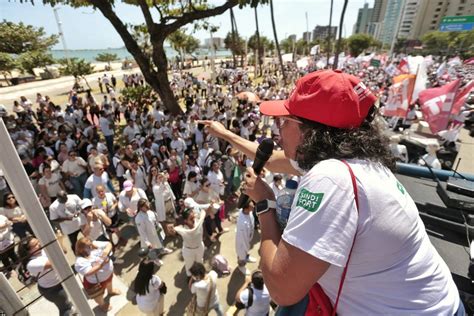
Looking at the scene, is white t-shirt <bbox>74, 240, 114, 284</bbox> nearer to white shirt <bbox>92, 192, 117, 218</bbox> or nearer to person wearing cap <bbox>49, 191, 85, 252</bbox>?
person wearing cap <bbox>49, 191, 85, 252</bbox>

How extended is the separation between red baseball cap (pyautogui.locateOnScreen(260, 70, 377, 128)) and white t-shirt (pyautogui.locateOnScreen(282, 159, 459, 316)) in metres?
0.21

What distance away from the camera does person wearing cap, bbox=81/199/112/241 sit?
5.22 meters

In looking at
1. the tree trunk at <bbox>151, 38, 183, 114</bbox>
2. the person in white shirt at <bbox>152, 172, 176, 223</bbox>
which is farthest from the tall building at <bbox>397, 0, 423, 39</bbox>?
the person in white shirt at <bbox>152, 172, 176, 223</bbox>

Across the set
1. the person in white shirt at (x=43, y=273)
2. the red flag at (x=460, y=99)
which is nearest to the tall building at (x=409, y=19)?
the red flag at (x=460, y=99)

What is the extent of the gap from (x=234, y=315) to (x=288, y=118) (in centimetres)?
422

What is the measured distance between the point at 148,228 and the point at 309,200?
17.1 ft

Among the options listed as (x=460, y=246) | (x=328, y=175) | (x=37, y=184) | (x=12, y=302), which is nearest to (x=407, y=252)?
(x=328, y=175)

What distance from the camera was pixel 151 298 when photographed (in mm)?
4148

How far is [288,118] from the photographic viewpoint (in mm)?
1363

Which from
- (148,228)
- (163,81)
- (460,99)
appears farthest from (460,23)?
(148,228)

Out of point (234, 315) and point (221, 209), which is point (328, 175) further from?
point (221, 209)

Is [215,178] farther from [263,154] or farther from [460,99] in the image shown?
[460,99]

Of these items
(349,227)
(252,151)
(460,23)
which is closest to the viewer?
(349,227)

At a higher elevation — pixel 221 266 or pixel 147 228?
pixel 147 228
